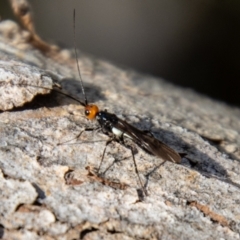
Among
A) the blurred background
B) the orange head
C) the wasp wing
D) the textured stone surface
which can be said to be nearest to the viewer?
the textured stone surface

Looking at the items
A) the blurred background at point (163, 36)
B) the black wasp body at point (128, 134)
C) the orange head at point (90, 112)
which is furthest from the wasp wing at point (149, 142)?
the blurred background at point (163, 36)

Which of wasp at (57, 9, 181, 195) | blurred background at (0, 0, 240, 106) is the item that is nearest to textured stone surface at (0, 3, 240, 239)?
wasp at (57, 9, 181, 195)

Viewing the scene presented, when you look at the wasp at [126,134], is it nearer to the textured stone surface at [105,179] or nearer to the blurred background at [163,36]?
the textured stone surface at [105,179]

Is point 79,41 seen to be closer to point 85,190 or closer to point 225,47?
point 225,47

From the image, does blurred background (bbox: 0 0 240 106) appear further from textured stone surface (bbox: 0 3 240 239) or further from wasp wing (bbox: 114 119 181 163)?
wasp wing (bbox: 114 119 181 163)

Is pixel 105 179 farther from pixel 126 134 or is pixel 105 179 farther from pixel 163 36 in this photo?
pixel 163 36

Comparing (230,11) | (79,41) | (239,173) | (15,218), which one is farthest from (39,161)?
(79,41)
